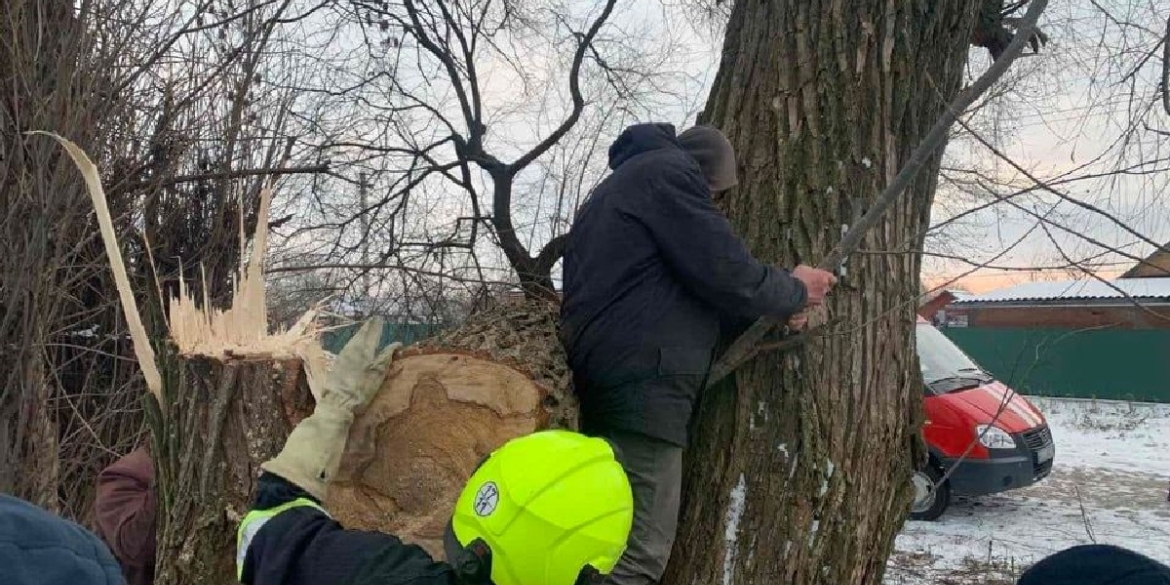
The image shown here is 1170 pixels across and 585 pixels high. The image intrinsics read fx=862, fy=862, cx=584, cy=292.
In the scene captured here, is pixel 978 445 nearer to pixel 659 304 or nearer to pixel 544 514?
pixel 659 304

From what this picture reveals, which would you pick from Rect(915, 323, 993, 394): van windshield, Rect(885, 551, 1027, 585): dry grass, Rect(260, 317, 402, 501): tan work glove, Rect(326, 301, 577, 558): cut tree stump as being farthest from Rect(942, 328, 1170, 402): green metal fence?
Rect(260, 317, 402, 501): tan work glove

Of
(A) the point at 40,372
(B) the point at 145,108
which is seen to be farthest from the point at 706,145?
(B) the point at 145,108

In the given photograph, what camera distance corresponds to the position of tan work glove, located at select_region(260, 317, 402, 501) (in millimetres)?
1837

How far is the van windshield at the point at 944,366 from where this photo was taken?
7500 millimetres

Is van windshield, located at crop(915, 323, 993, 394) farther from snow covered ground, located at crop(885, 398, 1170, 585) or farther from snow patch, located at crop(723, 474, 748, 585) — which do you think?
snow patch, located at crop(723, 474, 748, 585)

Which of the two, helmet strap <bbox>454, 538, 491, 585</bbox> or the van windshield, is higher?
the van windshield

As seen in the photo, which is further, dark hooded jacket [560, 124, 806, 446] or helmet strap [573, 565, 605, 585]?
dark hooded jacket [560, 124, 806, 446]

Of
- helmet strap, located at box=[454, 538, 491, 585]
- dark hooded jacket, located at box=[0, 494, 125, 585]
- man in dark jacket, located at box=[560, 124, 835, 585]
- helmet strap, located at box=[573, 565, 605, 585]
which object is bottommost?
helmet strap, located at box=[573, 565, 605, 585]

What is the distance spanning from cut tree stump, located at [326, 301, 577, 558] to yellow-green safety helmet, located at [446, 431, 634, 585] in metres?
0.55

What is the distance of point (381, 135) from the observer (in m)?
8.62

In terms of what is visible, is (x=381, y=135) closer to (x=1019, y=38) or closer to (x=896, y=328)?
(x=896, y=328)

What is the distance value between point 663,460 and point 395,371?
75cm

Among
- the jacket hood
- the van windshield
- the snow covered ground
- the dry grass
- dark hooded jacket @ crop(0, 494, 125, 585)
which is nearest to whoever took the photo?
dark hooded jacket @ crop(0, 494, 125, 585)

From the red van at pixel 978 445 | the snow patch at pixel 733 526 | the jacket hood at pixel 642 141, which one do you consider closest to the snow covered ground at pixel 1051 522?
the red van at pixel 978 445
